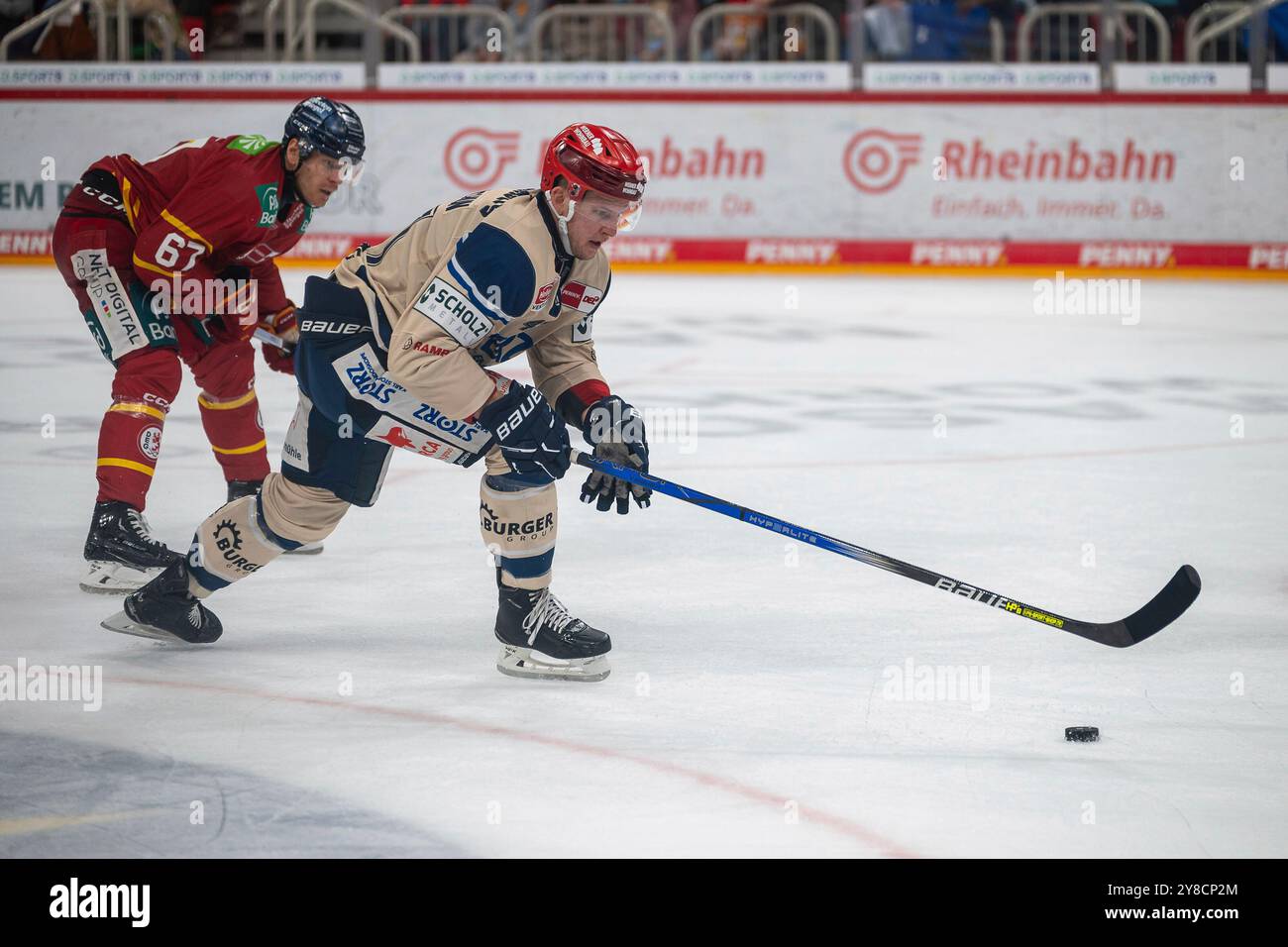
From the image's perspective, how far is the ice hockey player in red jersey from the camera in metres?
4.62

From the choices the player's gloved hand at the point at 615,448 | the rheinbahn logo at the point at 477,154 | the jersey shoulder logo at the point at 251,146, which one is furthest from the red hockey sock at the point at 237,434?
the rheinbahn logo at the point at 477,154

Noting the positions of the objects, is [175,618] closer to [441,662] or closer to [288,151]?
[441,662]

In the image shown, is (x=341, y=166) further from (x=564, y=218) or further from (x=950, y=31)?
(x=950, y=31)

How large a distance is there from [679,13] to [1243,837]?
1146cm

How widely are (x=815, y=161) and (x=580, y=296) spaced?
9.42 m

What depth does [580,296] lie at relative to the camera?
3830 mm

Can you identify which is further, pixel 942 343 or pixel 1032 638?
pixel 942 343

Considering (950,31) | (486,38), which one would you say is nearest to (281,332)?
(486,38)

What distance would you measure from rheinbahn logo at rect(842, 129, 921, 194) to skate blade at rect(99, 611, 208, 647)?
9.60 m

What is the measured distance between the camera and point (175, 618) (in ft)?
13.1

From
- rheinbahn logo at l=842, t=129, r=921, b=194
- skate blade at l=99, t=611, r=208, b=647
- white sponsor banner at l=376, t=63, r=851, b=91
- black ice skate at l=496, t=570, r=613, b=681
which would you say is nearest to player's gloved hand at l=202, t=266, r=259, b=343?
skate blade at l=99, t=611, r=208, b=647

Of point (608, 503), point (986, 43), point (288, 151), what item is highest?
point (986, 43)

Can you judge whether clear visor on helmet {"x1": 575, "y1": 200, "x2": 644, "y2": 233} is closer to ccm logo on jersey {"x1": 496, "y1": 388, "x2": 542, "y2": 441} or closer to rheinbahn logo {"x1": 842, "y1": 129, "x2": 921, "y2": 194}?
ccm logo on jersey {"x1": 496, "y1": 388, "x2": 542, "y2": 441}

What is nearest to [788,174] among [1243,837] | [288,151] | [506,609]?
[288,151]
